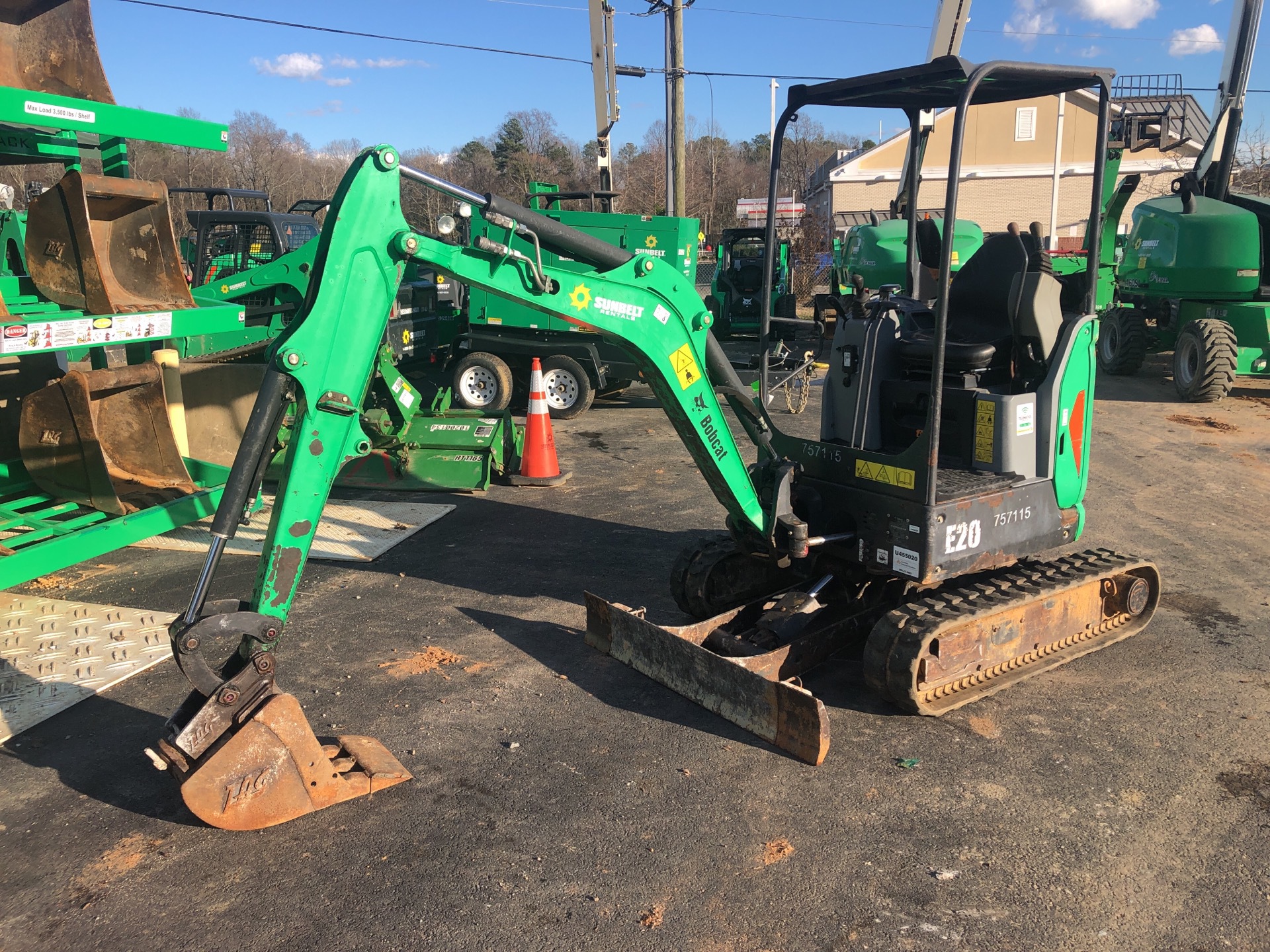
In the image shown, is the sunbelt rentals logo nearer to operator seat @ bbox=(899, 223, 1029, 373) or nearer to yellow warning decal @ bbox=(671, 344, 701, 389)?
yellow warning decal @ bbox=(671, 344, 701, 389)

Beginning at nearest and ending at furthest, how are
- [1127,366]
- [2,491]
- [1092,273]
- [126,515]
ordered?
1. [1092,273]
2. [126,515]
3. [2,491]
4. [1127,366]

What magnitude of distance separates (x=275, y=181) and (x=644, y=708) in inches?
1730

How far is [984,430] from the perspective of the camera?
5.03m

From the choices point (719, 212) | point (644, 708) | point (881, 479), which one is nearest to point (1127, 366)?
point (881, 479)

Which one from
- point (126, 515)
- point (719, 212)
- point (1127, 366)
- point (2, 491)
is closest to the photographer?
point (126, 515)

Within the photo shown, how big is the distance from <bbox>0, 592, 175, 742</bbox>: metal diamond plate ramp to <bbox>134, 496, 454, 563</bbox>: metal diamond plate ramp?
3.24 feet

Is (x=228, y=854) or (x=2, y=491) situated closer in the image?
(x=228, y=854)

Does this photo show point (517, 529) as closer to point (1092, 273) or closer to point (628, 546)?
point (628, 546)

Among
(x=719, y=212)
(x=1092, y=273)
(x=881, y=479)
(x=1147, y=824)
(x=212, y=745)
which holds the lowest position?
(x=1147, y=824)

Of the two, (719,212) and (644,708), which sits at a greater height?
(719,212)

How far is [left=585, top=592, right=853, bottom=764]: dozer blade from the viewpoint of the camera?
4121mm

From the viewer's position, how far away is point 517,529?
756 cm

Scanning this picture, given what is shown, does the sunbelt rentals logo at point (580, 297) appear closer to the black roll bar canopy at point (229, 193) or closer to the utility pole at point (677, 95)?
the black roll bar canopy at point (229, 193)

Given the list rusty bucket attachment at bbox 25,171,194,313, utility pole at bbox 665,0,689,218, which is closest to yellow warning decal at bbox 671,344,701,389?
rusty bucket attachment at bbox 25,171,194,313
